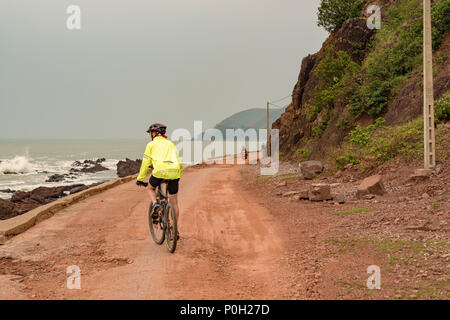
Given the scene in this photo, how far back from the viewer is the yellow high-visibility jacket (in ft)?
22.1

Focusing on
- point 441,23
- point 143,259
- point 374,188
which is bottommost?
point 143,259

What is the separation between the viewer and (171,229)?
672 centimetres

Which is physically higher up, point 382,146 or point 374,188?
point 382,146

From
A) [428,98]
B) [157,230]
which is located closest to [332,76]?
[428,98]

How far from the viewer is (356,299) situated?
15.2 feet

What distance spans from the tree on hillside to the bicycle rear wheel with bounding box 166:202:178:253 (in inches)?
1222

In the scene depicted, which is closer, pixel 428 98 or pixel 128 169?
pixel 428 98

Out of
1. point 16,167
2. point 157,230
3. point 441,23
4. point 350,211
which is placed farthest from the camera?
point 16,167

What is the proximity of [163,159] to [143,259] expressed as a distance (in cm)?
180

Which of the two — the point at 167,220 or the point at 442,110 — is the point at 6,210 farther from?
the point at 442,110

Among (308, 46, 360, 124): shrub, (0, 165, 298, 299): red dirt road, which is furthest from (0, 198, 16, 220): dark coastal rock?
(308, 46, 360, 124): shrub
